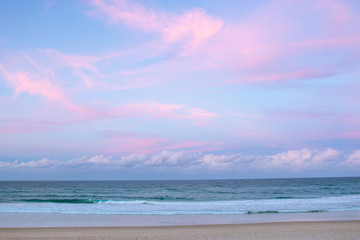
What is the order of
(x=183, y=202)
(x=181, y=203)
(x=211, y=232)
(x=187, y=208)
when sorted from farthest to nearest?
(x=183, y=202) < (x=181, y=203) < (x=187, y=208) < (x=211, y=232)

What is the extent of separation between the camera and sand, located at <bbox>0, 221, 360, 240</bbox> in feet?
45.4

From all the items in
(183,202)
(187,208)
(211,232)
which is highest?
(211,232)

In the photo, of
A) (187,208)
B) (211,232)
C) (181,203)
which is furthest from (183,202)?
(211,232)

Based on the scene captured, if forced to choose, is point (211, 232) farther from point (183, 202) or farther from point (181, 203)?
point (183, 202)

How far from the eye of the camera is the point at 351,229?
51.2ft

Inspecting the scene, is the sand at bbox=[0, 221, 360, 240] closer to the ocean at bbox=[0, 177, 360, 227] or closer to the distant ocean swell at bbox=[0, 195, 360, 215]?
the ocean at bbox=[0, 177, 360, 227]

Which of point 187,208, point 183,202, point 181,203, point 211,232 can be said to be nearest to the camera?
point 211,232

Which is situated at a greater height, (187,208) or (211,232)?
(211,232)

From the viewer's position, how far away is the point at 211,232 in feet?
49.3

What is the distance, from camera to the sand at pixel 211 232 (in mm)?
13844

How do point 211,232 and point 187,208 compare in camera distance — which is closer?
point 211,232

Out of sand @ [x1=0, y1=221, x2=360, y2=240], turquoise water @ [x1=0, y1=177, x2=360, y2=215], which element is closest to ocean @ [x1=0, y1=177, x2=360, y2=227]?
turquoise water @ [x1=0, y1=177, x2=360, y2=215]

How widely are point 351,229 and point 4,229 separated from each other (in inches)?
693

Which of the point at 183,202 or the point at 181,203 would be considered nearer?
the point at 181,203
